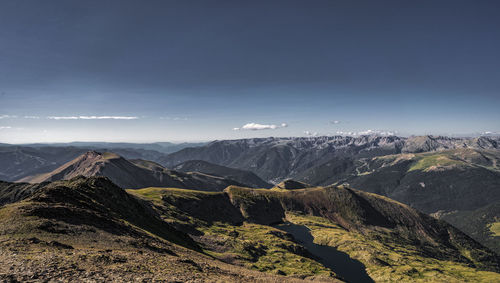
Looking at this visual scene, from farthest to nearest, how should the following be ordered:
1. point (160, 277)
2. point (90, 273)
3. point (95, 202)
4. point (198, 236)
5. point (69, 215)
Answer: point (198, 236)
point (95, 202)
point (69, 215)
point (160, 277)
point (90, 273)

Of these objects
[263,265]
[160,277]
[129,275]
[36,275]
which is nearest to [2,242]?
[36,275]

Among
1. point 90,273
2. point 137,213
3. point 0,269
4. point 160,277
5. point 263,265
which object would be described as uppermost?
point 0,269

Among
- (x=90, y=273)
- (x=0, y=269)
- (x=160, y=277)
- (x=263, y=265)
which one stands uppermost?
(x=0, y=269)

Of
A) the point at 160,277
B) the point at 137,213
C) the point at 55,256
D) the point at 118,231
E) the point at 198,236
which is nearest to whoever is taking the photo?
the point at 55,256

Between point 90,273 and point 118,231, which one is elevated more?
point 90,273

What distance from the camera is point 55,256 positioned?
137ft

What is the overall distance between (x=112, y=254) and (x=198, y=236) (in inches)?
5174

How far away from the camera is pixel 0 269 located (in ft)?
115

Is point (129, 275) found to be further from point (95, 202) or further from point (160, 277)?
point (95, 202)

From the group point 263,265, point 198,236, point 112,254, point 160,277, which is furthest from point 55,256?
point 198,236

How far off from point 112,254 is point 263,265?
119m

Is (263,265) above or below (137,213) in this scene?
below

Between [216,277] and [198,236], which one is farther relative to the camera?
[198,236]

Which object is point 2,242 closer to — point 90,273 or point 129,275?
point 90,273
